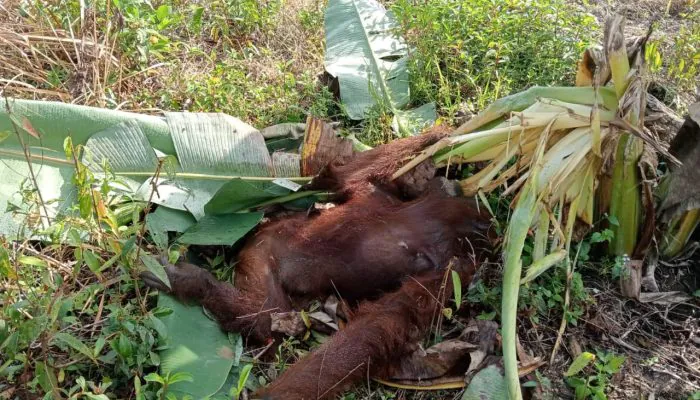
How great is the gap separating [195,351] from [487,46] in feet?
7.70

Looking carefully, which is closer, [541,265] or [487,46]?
[541,265]

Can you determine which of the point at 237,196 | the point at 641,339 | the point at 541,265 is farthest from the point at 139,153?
the point at 641,339

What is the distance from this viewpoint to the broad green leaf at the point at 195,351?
2.12 meters

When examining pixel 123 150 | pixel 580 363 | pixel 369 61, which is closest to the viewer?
pixel 580 363

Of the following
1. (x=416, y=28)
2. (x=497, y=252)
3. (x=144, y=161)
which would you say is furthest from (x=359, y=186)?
(x=416, y=28)

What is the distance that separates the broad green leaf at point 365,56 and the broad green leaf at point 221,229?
973 millimetres

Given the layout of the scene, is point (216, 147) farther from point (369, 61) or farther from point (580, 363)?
point (580, 363)

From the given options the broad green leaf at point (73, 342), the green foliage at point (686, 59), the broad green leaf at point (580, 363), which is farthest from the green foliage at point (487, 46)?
the broad green leaf at point (73, 342)

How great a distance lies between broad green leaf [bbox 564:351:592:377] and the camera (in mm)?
2182

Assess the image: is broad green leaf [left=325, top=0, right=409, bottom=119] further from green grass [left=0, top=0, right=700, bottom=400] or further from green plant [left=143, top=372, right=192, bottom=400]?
green plant [left=143, top=372, right=192, bottom=400]

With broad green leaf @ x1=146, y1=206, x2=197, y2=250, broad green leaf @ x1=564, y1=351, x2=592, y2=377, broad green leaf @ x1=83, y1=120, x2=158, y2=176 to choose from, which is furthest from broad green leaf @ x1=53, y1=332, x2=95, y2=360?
broad green leaf @ x1=564, y1=351, x2=592, y2=377

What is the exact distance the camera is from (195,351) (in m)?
2.25

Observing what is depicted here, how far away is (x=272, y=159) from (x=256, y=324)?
82 cm

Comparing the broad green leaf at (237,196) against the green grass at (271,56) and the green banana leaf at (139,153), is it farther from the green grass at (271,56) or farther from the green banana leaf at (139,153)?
the green grass at (271,56)
